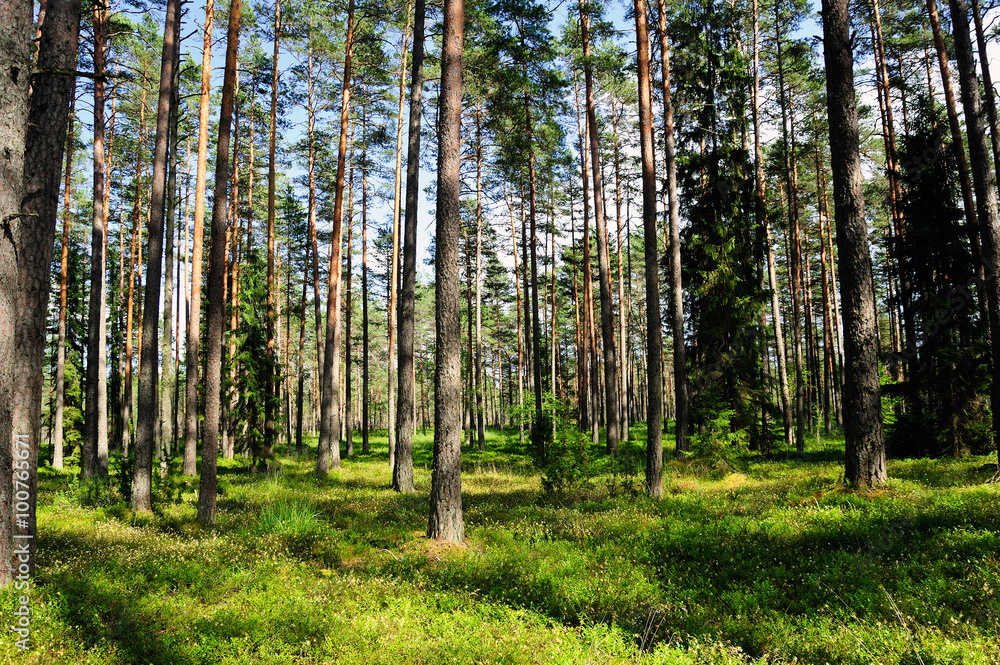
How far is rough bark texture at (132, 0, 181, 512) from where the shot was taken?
10258 millimetres

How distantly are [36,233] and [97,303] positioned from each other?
1187 centimetres

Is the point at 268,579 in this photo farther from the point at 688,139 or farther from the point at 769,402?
the point at 688,139

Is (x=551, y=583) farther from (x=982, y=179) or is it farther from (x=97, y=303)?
(x=97, y=303)

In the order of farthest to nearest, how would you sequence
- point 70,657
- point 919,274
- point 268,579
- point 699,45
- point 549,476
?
point 699,45 < point 919,274 < point 549,476 < point 268,579 < point 70,657

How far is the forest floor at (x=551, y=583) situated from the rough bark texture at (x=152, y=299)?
2.79 ft

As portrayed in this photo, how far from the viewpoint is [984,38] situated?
10844mm

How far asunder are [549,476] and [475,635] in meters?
7.20

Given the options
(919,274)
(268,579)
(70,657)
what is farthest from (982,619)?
(919,274)

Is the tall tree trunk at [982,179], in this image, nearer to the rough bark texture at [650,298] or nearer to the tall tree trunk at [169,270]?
the rough bark texture at [650,298]

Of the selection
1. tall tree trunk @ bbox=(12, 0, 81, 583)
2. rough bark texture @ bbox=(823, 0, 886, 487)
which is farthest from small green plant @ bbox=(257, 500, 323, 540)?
rough bark texture @ bbox=(823, 0, 886, 487)

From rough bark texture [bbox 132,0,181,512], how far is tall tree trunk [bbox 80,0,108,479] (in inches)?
180

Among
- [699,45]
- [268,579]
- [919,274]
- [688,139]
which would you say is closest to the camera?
[268,579]

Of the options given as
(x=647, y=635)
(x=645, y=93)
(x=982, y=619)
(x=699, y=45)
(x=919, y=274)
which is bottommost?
(x=647, y=635)

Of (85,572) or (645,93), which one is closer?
(85,572)
